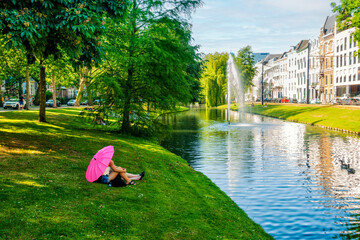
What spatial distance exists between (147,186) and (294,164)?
11.9 metres

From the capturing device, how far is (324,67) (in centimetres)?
9812

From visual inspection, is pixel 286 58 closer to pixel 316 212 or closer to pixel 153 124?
pixel 153 124

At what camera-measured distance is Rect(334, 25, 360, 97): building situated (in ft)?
264

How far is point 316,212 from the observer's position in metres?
13.0

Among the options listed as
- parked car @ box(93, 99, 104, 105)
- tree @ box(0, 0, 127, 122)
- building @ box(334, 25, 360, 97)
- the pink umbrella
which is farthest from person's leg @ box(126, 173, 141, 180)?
building @ box(334, 25, 360, 97)

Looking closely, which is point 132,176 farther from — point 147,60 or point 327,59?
point 327,59

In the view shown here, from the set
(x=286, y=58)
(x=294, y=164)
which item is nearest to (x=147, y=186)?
(x=294, y=164)

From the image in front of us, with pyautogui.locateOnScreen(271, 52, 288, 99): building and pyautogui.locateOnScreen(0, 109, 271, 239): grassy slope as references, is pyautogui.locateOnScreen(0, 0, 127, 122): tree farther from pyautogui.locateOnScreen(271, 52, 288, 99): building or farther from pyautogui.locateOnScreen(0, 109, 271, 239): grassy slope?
pyautogui.locateOnScreen(271, 52, 288, 99): building

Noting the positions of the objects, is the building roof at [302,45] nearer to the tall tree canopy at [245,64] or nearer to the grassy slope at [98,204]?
the tall tree canopy at [245,64]

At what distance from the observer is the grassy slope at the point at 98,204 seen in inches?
322

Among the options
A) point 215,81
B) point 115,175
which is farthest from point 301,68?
point 115,175

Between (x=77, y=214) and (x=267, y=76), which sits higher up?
(x=267, y=76)

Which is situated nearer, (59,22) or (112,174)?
(112,174)

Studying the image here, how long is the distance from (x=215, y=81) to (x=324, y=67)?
94.4 feet
